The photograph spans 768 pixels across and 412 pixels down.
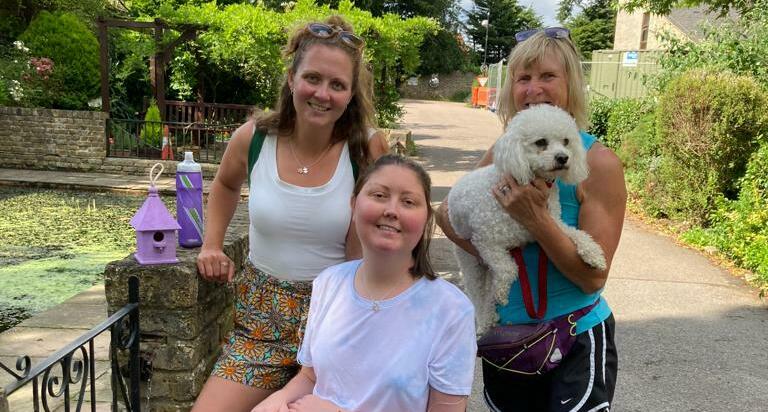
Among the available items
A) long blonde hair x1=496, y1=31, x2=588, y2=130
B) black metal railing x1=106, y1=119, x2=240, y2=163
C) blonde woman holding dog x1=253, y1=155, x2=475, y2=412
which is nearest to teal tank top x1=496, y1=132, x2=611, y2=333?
long blonde hair x1=496, y1=31, x2=588, y2=130

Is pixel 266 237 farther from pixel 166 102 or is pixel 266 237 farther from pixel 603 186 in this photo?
pixel 166 102

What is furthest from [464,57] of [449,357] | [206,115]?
[449,357]

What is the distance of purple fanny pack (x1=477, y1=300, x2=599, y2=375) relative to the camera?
5.97 ft

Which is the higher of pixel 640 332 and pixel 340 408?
pixel 340 408

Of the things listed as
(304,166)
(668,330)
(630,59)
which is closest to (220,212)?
(304,166)

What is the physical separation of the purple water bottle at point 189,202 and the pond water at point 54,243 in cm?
326

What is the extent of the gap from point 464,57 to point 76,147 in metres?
47.5

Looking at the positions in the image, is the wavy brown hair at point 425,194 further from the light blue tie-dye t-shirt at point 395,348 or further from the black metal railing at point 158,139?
the black metal railing at point 158,139

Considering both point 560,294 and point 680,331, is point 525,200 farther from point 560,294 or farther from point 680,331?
point 680,331

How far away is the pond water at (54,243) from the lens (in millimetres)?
5922

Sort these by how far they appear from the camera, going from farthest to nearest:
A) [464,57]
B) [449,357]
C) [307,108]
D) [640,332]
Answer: [464,57], [640,332], [307,108], [449,357]

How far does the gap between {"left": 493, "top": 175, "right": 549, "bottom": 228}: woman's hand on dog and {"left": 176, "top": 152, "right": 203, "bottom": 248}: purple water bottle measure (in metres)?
1.35

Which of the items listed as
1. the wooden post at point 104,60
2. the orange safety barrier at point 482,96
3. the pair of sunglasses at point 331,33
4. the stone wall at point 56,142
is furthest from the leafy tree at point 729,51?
the orange safety barrier at point 482,96

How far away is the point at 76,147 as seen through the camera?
12125 millimetres
